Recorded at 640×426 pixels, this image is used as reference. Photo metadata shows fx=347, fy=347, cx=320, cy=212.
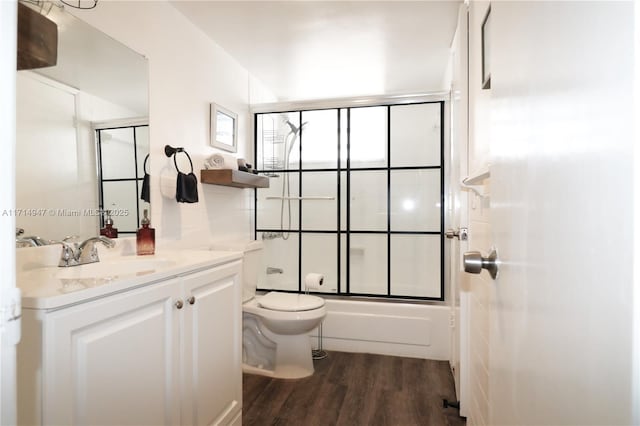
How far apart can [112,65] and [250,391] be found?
6.17 feet

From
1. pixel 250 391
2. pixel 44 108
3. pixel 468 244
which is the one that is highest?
pixel 44 108

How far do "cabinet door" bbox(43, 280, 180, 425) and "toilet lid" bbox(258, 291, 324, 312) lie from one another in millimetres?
1063

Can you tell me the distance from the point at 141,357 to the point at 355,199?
2275mm

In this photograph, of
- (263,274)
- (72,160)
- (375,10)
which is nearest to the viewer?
(72,160)

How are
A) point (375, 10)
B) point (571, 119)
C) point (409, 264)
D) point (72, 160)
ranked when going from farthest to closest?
point (409, 264), point (375, 10), point (72, 160), point (571, 119)

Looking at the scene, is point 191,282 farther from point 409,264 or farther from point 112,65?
point 409,264

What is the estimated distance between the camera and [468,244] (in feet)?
5.48

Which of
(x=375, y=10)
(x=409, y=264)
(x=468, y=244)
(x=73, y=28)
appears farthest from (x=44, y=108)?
(x=409, y=264)

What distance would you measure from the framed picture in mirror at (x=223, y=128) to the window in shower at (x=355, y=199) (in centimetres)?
39

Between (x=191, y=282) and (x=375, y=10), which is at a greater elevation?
(x=375, y=10)

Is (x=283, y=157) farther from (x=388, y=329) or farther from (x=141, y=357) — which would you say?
(x=141, y=357)

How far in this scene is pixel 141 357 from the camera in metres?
1.06

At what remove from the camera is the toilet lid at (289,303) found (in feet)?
7.36

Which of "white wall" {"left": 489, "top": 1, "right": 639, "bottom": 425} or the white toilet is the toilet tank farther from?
"white wall" {"left": 489, "top": 1, "right": 639, "bottom": 425}
